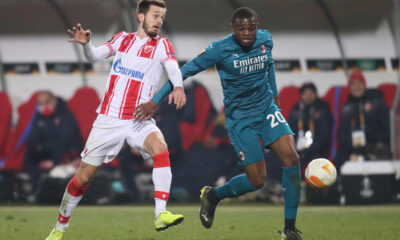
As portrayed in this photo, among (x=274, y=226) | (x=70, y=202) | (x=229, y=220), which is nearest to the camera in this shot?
(x=70, y=202)

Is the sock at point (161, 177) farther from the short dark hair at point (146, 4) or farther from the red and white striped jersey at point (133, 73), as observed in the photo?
the short dark hair at point (146, 4)

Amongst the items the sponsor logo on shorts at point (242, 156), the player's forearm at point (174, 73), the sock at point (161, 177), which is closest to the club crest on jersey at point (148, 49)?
the player's forearm at point (174, 73)

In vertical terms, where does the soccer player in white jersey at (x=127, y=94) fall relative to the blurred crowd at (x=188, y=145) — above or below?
above

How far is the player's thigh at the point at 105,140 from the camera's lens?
7.05 m

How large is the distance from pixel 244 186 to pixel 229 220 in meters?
2.81

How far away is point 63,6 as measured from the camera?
591 inches

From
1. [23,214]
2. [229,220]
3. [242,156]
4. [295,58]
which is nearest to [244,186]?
[242,156]

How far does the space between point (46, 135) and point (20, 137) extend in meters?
0.69

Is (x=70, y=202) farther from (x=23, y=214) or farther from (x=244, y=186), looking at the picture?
(x=23, y=214)

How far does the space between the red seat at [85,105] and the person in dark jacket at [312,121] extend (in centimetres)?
387

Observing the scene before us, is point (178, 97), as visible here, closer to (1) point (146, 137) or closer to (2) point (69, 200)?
(1) point (146, 137)

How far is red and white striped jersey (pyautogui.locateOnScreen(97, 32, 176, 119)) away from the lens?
280 inches

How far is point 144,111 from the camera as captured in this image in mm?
6918

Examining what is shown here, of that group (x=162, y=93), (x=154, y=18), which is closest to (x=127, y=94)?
(x=162, y=93)
